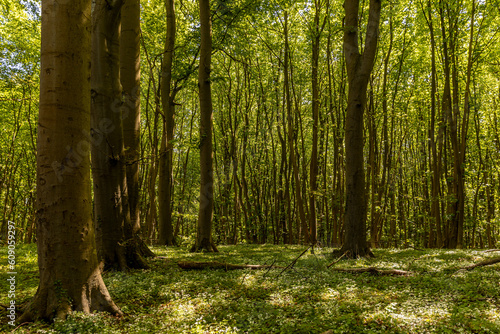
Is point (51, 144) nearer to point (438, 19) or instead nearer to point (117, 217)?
point (117, 217)

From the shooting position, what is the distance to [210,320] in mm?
3867

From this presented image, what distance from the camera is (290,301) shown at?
4629 millimetres

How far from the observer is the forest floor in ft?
11.5

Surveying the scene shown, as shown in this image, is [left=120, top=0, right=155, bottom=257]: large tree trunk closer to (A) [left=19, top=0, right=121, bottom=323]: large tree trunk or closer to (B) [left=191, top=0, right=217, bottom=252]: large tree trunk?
(B) [left=191, top=0, right=217, bottom=252]: large tree trunk

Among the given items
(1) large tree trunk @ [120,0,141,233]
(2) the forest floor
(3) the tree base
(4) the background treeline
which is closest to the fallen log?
(2) the forest floor

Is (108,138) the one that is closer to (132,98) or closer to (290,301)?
(132,98)

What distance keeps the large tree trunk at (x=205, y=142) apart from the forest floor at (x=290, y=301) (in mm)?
3626

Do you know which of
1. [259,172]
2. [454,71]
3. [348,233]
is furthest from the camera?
[259,172]

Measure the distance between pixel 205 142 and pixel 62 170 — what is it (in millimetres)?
7026

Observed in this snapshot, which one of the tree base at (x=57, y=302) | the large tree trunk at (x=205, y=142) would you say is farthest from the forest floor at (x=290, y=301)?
the large tree trunk at (x=205, y=142)

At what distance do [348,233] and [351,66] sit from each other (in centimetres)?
466

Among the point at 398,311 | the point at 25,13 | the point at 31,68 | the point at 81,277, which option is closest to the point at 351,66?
the point at 398,311

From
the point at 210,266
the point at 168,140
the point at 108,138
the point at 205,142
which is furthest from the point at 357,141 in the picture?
the point at 168,140

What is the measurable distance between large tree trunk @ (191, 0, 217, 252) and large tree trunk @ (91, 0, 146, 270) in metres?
4.22
